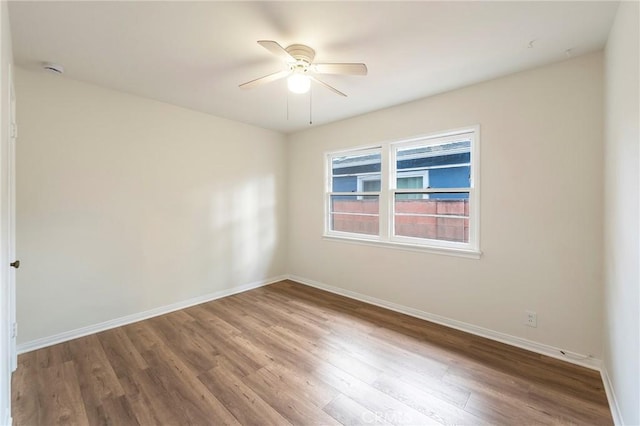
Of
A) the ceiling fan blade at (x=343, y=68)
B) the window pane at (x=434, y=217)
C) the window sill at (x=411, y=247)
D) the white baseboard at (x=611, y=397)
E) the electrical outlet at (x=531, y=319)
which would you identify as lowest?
the white baseboard at (x=611, y=397)

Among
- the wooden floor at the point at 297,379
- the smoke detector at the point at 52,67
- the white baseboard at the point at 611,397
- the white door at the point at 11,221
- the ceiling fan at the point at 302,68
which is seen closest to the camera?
the white baseboard at the point at 611,397

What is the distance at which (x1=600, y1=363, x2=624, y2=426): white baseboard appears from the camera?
1.68 m

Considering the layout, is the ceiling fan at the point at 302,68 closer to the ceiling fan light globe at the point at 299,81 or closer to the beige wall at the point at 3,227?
the ceiling fan light globe at the point at 299,81

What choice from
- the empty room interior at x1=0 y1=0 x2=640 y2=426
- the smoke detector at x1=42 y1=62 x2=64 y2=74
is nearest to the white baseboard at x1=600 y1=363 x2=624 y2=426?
the empty room interior at x1=0 y1=0 x2=640 y2=426

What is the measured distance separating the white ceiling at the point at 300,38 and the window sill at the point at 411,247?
1789 mm

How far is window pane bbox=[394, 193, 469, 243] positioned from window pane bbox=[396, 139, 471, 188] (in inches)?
6.4

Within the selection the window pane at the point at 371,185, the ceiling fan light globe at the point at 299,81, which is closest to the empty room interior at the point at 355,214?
the ceiling fan light globe at the point at 299,81

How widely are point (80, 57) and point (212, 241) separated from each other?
7.97 feet

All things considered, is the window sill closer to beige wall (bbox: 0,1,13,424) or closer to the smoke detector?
beige wall (bbox: 0,1,13,424)

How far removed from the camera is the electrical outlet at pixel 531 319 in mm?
2512

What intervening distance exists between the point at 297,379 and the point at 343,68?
247 centimetres

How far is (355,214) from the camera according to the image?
414cm

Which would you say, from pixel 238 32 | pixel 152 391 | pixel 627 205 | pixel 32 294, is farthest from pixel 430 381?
pixel 32 294

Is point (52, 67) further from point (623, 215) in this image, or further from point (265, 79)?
point (623, 215)
